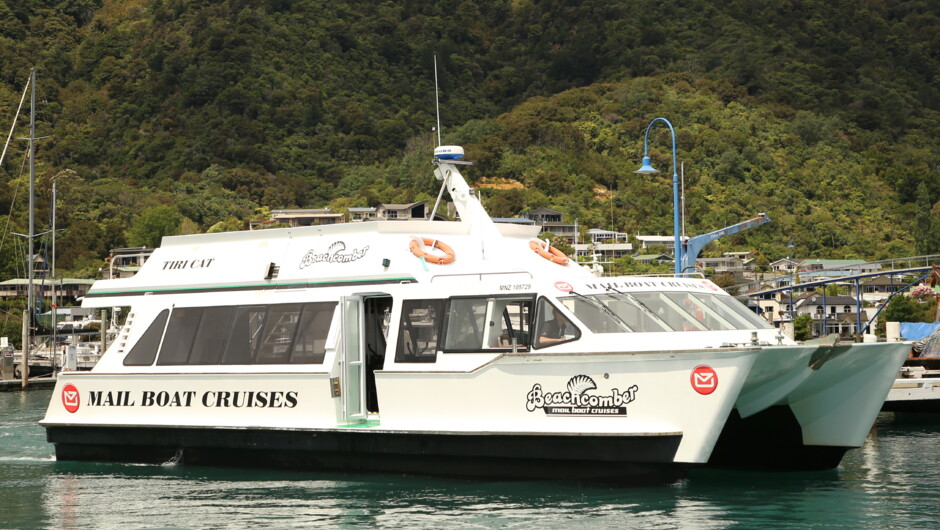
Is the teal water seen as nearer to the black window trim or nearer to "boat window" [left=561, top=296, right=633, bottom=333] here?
the black window trim

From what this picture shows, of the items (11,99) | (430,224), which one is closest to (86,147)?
(11,99)

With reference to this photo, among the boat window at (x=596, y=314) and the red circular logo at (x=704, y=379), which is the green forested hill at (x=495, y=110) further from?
the red circular logo at (x=704, y=379)

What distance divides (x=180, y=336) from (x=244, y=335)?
1.16m

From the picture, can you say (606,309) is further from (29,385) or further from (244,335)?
(29,385)

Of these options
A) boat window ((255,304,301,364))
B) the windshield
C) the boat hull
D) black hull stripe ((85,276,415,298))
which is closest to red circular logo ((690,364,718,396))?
the boat hull

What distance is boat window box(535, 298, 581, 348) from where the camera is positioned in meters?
14.6

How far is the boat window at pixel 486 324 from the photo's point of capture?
15.1 m

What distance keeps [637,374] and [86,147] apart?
459 ft

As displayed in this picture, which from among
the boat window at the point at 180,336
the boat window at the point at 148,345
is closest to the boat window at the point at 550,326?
the boat window at the point at 180,336

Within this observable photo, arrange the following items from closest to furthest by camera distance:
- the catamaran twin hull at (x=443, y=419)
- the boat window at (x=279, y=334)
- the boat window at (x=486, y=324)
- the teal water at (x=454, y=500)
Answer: the teal water at (x=454, y=500)
the catamaran twin hull at (x=443, y=419)
the boat window at (x=486, y=324)
the boat window at (x=279, y=334)

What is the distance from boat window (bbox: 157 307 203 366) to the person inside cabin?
5.29m

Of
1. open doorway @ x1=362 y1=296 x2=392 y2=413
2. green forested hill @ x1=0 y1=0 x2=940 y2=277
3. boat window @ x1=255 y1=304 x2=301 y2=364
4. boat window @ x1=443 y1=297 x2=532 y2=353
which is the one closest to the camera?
boat window @ x1=443 y1=297 x2=532 y2=353

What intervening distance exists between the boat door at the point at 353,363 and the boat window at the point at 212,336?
76.3 inches

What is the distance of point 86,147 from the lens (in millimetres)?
145250
